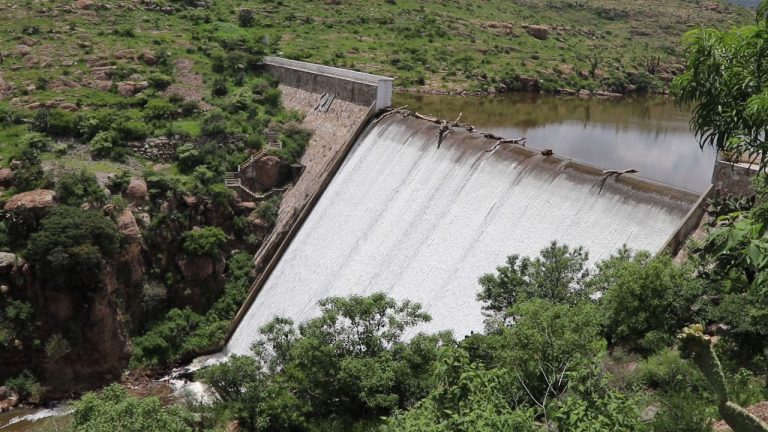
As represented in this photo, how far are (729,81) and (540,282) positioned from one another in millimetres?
8406

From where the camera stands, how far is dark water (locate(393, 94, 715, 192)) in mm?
32500

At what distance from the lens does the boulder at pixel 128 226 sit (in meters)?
25.0

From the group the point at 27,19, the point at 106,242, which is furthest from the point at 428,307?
the point at 27,19

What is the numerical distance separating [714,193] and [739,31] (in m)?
9.32

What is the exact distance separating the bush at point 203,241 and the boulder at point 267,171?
399 centimetres

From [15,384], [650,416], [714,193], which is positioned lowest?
[15,384]

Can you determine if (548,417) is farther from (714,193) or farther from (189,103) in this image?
(189,103)

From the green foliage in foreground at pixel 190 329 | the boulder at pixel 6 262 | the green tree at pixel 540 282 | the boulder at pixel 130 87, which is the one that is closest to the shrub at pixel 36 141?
the boulder at pixel 6 262

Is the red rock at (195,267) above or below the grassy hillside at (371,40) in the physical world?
below

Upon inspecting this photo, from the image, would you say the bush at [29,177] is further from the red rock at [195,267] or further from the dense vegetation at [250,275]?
the red rock at [195,267]

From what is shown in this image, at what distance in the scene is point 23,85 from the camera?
→ 35.3 meters

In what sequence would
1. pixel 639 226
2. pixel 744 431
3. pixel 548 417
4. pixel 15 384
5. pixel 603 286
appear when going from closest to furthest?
pixel 744 431 → pixel 548 417 → pixel 603 286 → pixel 639 226 → pixel 15 384

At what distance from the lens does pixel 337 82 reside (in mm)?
31922

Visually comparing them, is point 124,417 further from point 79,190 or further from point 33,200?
point 79,190
